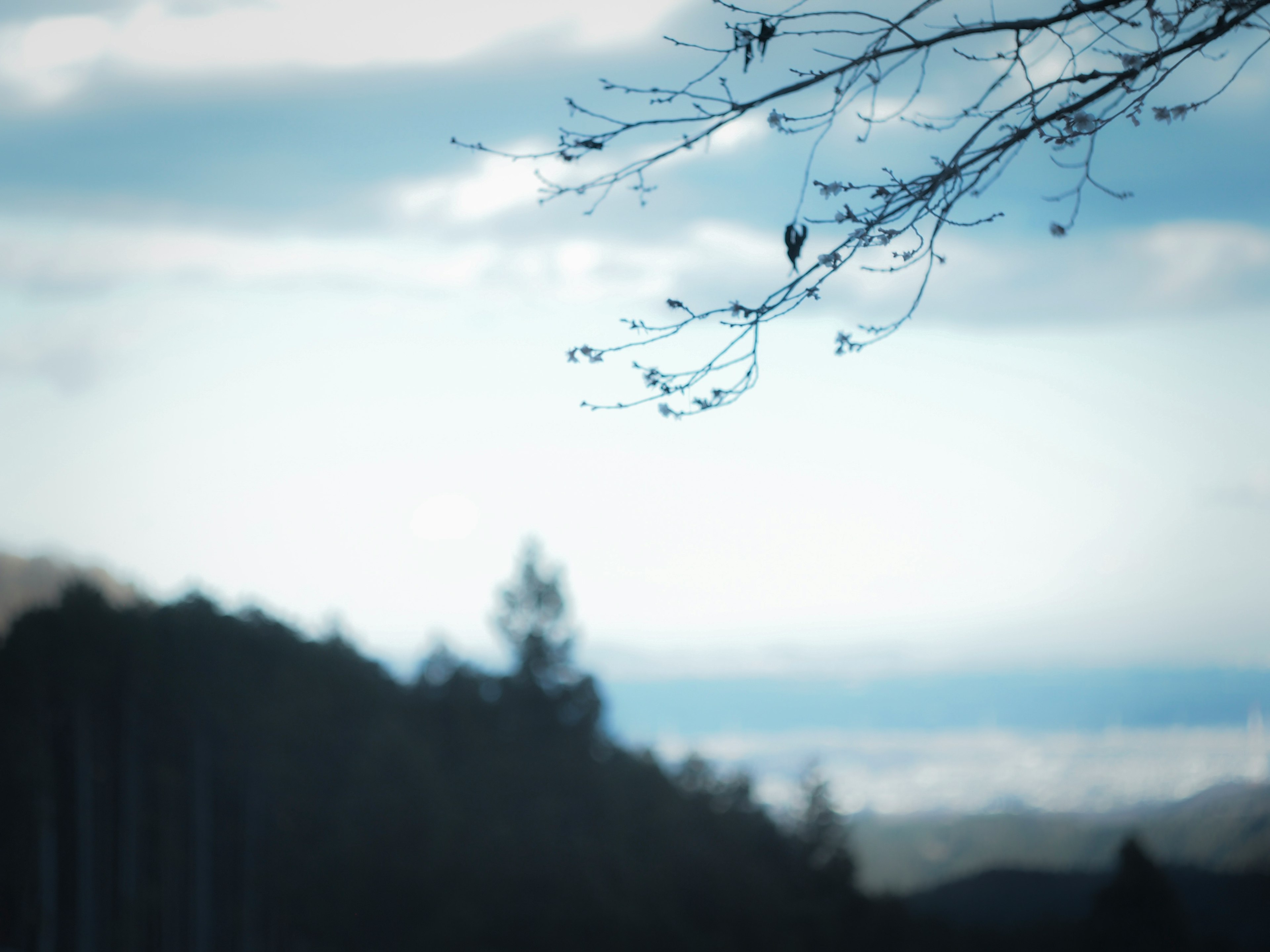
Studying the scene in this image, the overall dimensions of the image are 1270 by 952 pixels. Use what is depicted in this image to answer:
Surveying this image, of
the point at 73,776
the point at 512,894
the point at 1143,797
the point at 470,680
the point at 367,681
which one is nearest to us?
the point at 73,776

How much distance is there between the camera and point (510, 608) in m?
34.9

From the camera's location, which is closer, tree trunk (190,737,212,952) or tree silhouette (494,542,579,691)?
tree trunk (190,737,212,952)

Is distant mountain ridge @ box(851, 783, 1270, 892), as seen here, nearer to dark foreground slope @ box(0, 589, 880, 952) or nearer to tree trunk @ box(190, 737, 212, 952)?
dark foreground slope @ box(0, 589, 880, 952)

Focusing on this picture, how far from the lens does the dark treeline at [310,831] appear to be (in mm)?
18938

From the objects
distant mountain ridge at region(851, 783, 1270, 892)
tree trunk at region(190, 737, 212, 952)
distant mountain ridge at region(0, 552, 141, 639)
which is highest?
distant mountain ridge at region(0, 552, 141, 639)

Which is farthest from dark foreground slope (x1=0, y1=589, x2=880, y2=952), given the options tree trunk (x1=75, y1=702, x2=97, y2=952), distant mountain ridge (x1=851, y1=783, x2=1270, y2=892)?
distant mountain ridge (x1=851, y1=783, x2=1270, y2=892)

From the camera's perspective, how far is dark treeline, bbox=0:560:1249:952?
18.9 metres

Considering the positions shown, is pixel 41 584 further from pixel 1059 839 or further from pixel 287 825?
pixel 1059 839

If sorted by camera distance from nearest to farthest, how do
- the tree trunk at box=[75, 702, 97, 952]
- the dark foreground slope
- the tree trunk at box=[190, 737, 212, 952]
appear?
the tree trunk at box=[75, 702, 97, 952]
the dark foreground slope
the tree trunk at box=[190, 737, 212, 952]

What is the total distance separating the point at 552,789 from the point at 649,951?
951cm

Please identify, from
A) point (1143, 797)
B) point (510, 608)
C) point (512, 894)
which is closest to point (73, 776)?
point (512, 894)

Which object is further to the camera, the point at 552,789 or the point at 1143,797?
the point at 1143,797

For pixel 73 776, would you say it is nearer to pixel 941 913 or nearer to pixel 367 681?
pixel 367 681

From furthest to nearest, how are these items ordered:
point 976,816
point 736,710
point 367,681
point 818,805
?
point 736,710 < point 976,816 < point 818,805 < point 367,681
